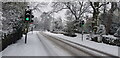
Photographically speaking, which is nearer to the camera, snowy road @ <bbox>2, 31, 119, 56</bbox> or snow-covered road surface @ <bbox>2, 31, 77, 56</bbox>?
snow-covered road surface @ <bbox>2, 31, 77, 56</bbox>

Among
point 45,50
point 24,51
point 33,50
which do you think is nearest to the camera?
point 24,51

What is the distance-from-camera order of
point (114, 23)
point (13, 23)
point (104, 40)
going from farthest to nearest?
point (114, 23), point (104, 40), point (13, 23)

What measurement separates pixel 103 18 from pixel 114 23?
4.39 metres

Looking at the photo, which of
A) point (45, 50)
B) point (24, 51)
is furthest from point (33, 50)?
point (45, 50)

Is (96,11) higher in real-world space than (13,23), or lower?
higher

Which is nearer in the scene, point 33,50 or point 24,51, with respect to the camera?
point 24,51

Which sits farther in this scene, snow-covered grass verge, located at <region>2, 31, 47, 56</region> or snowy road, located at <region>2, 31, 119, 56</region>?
snowy road, located at <region>2, 31, 119, 56</region>

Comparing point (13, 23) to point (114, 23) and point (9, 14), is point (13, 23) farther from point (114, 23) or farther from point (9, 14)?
point (114, 23)

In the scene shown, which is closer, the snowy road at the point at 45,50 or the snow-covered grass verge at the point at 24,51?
the snow-covered grass verge at the point at 24,51

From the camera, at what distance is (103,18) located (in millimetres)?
35938

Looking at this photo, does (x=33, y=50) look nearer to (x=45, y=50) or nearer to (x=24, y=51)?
(x=24, y=51)

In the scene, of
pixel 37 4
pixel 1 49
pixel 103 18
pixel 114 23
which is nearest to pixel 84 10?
pixel 103 18

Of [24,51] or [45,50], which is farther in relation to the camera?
[45,50]

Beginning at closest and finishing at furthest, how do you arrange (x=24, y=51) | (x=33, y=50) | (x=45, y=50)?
(x=24, y=51), (x=33, y=50), (x=45, y=50)
